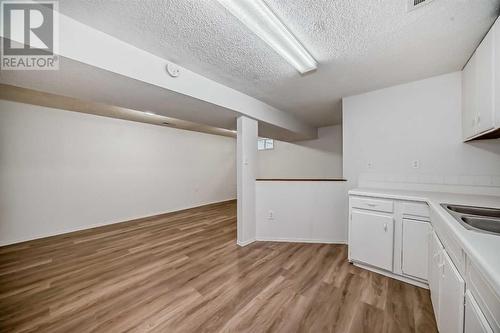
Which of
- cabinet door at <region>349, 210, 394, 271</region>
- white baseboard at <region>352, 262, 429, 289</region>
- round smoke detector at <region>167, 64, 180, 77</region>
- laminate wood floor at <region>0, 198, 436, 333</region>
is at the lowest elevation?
laminate wood floor at <region>0, 198, 436, 333</region>

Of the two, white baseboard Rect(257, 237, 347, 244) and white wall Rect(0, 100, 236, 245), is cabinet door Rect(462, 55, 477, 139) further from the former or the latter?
white wall Rect(0, 100, 236, 245)

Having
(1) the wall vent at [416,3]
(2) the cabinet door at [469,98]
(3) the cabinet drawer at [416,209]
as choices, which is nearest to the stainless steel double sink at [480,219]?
(3) the cabinet drawer at [416,209]

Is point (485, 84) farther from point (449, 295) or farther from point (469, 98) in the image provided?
point (449, 295)

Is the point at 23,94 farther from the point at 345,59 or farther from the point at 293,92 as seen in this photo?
→ the point at 345,59

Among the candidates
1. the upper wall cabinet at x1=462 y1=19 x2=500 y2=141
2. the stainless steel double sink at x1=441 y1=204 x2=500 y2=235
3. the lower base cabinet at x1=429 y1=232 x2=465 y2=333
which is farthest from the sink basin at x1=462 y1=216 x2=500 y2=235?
the upper wall cabinet at x1=462 y1=19 x2=500 y2=141

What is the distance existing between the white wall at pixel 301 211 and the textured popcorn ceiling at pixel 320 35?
1.61m

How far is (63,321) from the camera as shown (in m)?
1.45

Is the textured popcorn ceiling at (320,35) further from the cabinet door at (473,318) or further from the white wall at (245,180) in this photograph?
the cabinet door at (473,318)

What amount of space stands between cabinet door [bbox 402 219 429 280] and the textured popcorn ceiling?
1.67 m

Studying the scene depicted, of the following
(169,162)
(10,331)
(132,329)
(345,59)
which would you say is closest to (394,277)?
(345,59)

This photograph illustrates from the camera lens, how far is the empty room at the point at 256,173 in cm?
131

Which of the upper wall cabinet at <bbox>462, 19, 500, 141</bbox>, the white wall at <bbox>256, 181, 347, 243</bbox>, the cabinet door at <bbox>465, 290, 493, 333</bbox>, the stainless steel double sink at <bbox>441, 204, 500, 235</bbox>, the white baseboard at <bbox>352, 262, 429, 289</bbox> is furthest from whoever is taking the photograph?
the white wall at <bbox>256, 181, 347, 243</bbox>

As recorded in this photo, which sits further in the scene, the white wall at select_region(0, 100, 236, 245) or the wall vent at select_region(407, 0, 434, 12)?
the white wall at select_region(0, 100, 236, 245)

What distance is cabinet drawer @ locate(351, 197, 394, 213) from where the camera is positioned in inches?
77.7
